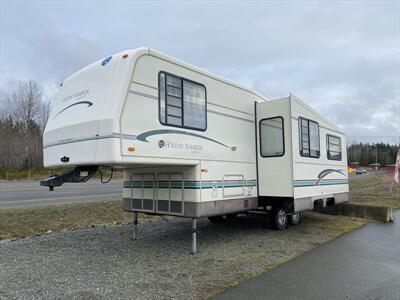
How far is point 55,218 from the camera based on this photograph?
10.5m

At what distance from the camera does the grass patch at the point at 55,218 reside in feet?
30.4

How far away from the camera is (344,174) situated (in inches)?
481

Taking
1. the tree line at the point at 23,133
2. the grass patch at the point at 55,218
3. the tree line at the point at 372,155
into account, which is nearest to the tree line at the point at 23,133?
the tree line at the point at 23,133

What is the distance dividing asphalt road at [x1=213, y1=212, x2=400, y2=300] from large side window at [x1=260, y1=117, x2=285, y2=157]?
245 cm

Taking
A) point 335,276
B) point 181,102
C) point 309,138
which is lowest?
point 335,276

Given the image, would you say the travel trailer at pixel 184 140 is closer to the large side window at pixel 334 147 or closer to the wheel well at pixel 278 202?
the wheel well at pixel 278 202

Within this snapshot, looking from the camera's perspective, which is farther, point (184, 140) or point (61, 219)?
point (61, 219)

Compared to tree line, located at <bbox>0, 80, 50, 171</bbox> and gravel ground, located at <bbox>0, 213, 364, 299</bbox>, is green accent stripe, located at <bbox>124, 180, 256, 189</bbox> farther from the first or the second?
tree line, located at <bbox>0, 80, 50, 171</bbox>

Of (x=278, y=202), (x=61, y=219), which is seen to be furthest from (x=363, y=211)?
(x=61, y=219)

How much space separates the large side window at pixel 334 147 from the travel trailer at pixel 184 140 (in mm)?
774

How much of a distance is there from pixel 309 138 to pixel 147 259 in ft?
18.2

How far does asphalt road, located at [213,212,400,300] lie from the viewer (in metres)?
4.95

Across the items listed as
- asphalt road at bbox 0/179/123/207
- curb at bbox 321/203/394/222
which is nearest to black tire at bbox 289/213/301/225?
curb at bbox 321/203/394/222

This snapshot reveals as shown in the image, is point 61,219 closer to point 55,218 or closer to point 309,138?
point 55,218
